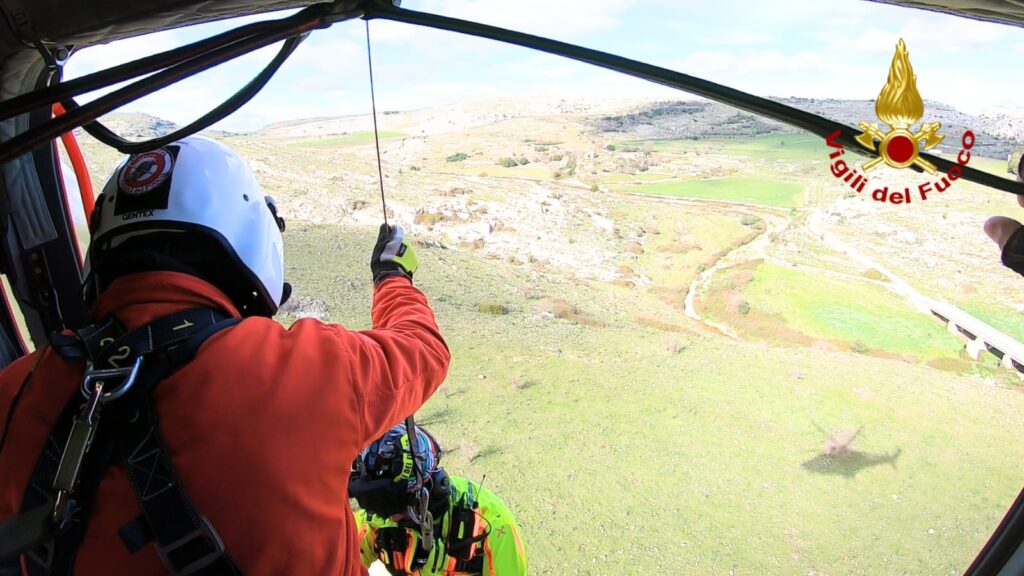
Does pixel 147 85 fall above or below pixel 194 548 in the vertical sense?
above

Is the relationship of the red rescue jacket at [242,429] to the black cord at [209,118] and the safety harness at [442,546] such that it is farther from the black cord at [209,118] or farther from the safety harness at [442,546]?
the safety harness at [442,546]

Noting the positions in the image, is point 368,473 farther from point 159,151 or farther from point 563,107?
point 563,107

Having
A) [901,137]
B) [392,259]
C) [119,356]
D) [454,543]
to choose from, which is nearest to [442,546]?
[454,543]

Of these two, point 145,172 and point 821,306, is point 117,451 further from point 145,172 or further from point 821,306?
point 821,306

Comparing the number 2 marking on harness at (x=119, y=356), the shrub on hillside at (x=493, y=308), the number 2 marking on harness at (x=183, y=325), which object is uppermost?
the number 2 marking on harness at (x=183, y=325)

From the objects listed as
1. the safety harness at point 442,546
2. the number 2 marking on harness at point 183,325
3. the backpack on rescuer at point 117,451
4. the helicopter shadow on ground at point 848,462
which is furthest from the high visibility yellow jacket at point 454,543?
the helicopter shadow on ground at point 848,462

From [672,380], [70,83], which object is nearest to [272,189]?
[70,83]

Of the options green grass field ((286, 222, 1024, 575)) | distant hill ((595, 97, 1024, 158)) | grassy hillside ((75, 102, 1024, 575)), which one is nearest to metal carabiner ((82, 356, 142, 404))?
distant hill ((595, 97, 1024, 158))
